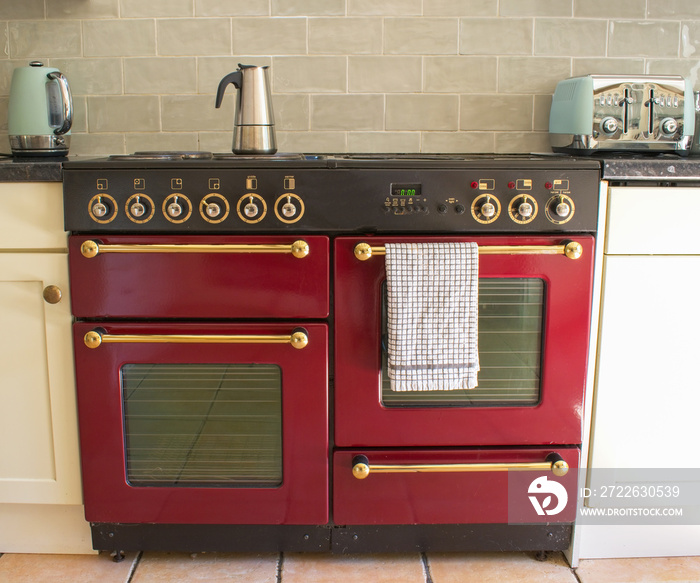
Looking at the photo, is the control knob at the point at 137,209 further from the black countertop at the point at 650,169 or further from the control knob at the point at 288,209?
the black countertop at the point at 650,169

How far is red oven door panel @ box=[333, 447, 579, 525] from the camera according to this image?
5.29 feet

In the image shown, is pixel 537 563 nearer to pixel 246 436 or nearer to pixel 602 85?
pixel 246 436

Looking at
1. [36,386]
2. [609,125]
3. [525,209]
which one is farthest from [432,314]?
[36,386]

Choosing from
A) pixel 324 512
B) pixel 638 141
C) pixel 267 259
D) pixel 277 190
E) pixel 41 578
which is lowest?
pixel 41 578

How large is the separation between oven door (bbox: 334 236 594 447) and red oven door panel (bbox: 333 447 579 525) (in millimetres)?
32

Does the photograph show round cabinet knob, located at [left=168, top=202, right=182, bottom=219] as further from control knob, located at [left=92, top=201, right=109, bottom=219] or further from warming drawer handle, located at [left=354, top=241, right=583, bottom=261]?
warming drawer handle, located at [left=354, top=241, right=583, bottom=261]

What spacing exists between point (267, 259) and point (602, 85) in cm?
105

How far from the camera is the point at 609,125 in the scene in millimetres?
1878

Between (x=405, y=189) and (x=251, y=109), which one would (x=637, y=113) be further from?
(x=251, y=109)

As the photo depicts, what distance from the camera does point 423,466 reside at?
1.60 metres

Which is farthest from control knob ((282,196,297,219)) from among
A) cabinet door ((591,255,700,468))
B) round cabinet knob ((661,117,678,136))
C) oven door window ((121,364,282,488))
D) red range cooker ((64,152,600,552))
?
round cabinet knob ((661,117,678,136))

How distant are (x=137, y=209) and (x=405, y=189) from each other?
0.57 m

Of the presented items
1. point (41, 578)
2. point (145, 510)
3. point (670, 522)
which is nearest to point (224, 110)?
point (145, 510)

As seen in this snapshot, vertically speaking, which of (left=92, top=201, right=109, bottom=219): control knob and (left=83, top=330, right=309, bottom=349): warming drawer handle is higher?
(left=92, top=201, right=109, bottom=219): control knob
